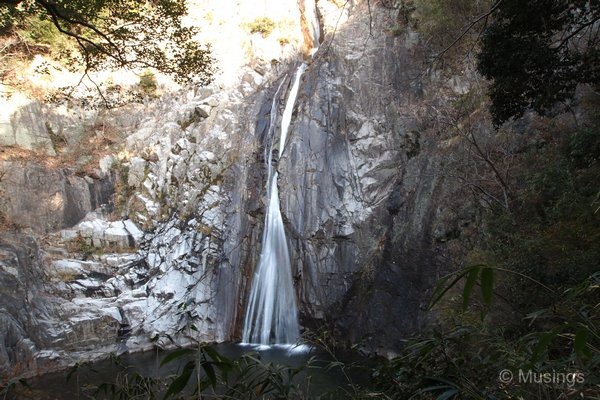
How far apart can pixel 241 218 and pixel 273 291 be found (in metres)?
3.17

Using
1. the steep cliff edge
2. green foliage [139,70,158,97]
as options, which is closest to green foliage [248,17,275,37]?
the steep cliff edge

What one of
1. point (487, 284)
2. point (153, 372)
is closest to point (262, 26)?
point (153, 372)

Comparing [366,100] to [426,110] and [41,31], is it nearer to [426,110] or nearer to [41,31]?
[426,110]

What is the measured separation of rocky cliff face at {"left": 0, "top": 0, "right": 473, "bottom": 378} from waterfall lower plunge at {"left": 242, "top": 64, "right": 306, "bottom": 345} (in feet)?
1.26

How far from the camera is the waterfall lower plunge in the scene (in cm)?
1314

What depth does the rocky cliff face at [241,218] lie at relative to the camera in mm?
11180

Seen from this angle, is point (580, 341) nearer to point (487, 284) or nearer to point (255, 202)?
point (487, 284)

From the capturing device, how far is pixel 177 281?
14.2 meters

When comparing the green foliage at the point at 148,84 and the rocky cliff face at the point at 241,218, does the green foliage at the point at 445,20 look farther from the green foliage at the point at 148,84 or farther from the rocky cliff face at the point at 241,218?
the green foliage at the point at 148,84

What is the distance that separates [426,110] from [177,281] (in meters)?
10.5

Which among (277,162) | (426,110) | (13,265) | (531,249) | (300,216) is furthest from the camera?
(277,162)

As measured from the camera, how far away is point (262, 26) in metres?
19.1

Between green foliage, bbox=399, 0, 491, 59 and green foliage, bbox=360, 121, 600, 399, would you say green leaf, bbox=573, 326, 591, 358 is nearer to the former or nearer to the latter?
green foliage, bbox=360, 121, 600, 399

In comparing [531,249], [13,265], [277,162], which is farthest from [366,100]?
[13,265]
